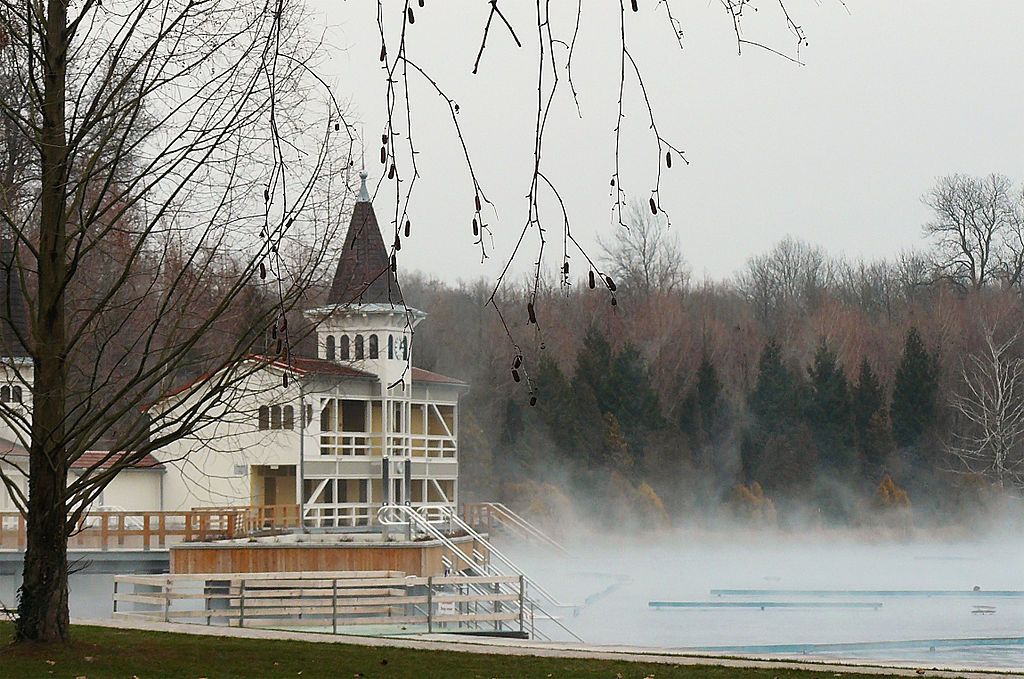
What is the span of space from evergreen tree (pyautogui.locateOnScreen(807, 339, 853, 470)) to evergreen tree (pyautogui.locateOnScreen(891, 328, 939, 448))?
7.45 ft

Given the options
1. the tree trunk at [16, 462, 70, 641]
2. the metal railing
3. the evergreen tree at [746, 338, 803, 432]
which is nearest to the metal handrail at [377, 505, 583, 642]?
the metal railing

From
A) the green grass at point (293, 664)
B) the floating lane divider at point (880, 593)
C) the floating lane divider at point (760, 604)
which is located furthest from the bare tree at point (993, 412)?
the green grass at point (293, 664)

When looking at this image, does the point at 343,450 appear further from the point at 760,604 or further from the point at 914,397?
the point at 914,397

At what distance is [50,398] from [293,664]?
3.89m

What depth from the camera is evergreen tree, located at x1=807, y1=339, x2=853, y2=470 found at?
6009 cm

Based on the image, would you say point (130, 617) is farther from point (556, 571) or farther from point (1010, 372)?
Result: point (1010, 372)

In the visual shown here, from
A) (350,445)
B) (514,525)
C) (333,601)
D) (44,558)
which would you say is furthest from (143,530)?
(514,525)

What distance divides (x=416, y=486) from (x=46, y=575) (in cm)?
2744

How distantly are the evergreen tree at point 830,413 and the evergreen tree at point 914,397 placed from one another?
2.27 metres

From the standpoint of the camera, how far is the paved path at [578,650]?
1542 centimetres

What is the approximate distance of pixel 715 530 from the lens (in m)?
55.6

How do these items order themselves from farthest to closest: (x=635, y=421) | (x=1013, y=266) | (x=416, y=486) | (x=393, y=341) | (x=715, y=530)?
(x=1013, y=266)
(x=635, y=421)
(x=715, y=530)
(x=416, y=486)
(x=393, y=341)

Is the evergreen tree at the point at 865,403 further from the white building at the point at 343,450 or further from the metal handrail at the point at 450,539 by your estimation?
the metal handrail at the point at 450,539

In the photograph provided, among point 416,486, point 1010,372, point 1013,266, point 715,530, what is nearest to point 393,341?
point 416,486
